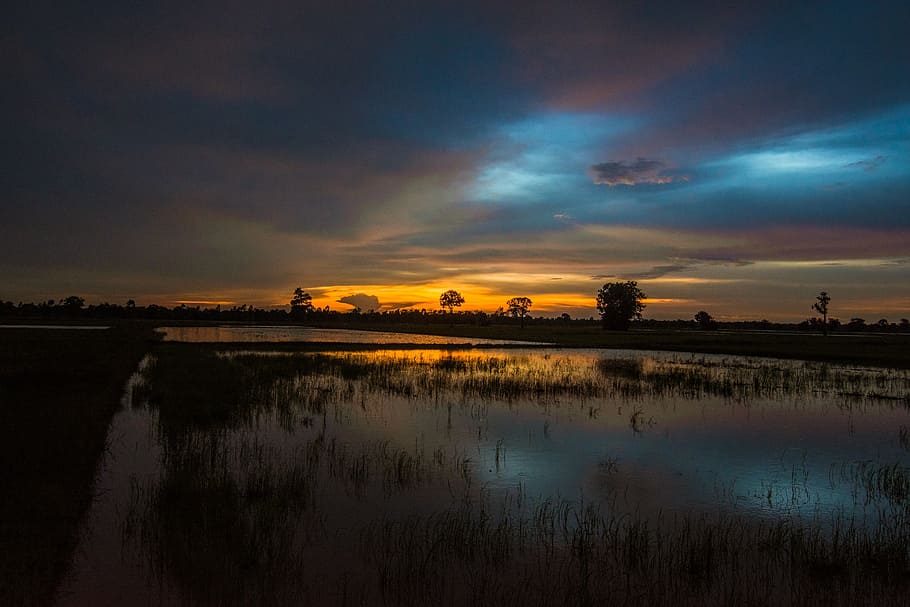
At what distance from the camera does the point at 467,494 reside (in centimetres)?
1009

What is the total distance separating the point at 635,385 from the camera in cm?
2578

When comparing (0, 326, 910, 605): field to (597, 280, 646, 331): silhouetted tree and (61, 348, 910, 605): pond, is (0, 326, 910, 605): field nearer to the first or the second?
(61, 348, 910, 605): pond

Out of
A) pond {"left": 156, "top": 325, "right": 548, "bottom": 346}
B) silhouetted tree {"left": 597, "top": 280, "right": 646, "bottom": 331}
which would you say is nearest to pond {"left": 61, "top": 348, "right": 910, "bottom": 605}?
pond {"left": 156, "top": 325, "right": 548, "bottom": 346}

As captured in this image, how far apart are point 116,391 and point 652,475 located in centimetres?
1922

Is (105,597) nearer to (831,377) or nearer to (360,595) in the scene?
(360,595)

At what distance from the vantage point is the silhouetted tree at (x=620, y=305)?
379ft

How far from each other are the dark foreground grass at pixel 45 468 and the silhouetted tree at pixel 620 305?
338 ft

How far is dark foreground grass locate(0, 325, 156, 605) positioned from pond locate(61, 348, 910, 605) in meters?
0.37

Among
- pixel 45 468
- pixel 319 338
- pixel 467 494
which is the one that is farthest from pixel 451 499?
pixel 319 338

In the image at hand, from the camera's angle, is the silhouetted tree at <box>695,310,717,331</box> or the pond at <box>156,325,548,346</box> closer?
the pond at <box>156,325,548,346</box>

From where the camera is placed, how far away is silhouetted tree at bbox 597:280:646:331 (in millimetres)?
115375

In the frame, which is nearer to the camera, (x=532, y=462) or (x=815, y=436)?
(x=532, y=462)

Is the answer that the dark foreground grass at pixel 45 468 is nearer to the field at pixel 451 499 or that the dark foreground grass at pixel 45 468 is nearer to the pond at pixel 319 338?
the field at pixel 451 499

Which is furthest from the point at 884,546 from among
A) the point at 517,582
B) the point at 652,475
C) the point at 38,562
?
the point at 38,562
